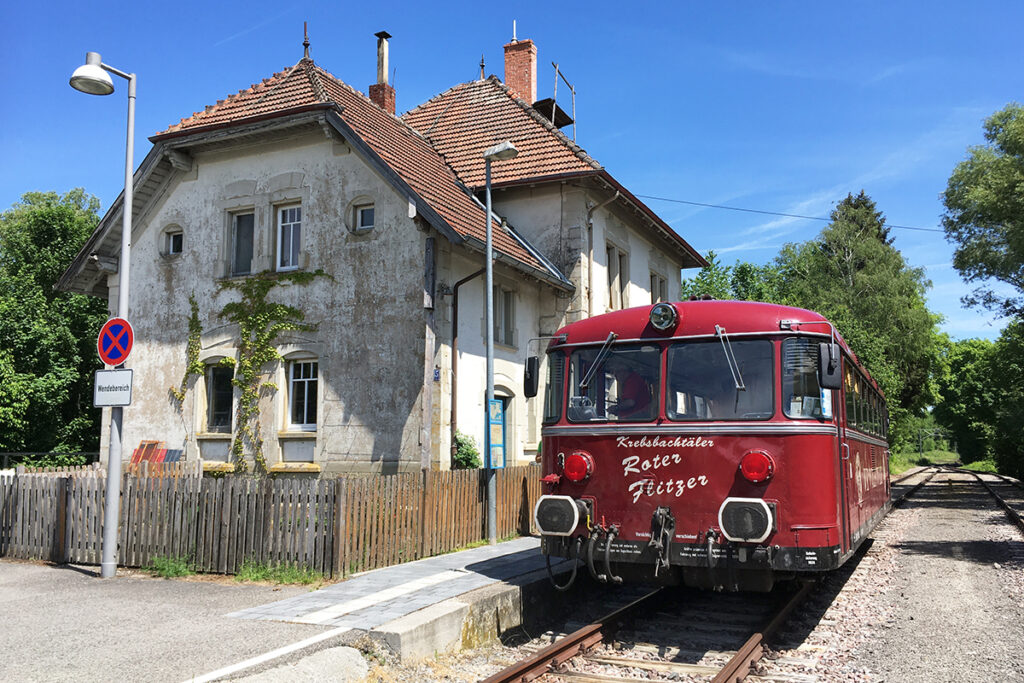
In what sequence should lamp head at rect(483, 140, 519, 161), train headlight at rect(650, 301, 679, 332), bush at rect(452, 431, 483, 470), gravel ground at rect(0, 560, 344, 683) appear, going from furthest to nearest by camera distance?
bush at rect(452, 431, 483, 470)
lamp head at rect(483, 140, 519, 161)
train headlight at rect(650, 301, 679, 332)
gravel ground at rect(0, 560, 344, 683)

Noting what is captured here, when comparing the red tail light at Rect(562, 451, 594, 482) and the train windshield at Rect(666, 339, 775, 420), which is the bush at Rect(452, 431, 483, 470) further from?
the train windshield at Rect(666, 339, 775, 420)

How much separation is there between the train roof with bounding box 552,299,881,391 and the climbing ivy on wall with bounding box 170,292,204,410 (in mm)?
11170

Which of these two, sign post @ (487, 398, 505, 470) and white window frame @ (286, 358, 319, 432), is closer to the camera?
white window frame @ (286, 358, 319, 432)

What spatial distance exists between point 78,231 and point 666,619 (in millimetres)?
32578

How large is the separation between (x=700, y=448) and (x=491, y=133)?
1599 centimetres

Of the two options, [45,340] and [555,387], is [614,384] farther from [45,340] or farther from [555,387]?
[45,340]

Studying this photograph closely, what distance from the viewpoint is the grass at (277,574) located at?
30.6 feet

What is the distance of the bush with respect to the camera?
52.3 ft

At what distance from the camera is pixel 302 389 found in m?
16.8

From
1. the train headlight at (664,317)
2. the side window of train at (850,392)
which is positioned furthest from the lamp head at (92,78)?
the side window of train at (850,392)

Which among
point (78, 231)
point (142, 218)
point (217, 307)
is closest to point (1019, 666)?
point (217, 307)

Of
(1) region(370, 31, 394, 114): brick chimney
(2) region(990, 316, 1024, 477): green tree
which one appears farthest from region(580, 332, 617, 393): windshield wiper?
(2) region(990, 316, 1024, 477): green tree

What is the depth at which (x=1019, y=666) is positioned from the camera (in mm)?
6703

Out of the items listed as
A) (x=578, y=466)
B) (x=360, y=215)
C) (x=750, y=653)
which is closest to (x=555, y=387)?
(x=578, y=466)
